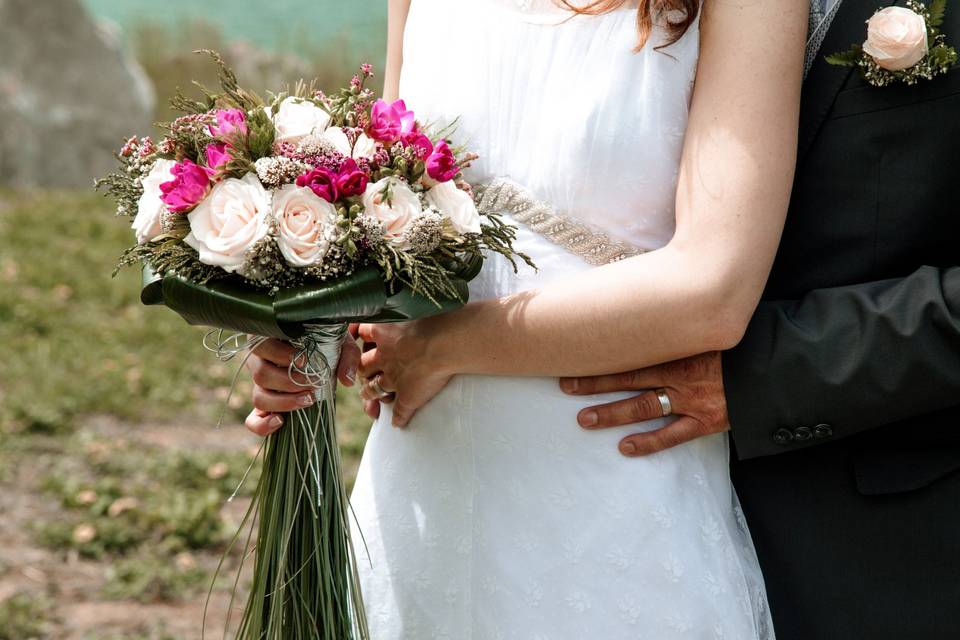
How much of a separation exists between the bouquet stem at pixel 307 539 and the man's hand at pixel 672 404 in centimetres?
50

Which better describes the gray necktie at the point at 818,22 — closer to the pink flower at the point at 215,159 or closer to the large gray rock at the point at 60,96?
the pink flower at the point at 215,159

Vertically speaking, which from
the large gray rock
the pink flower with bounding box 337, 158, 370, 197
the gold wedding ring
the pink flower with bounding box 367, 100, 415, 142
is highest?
the large gray rock

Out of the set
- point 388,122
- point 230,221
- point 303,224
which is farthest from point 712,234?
point 230,221

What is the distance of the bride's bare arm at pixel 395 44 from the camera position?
2459mm

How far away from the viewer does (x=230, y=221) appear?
1.73 metres

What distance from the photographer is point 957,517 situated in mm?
2025

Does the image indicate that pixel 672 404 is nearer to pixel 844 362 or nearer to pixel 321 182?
pixel 844 362

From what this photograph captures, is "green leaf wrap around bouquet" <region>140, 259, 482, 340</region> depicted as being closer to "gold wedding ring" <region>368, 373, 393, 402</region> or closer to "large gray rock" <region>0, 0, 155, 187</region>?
"gold wedding ring" <region>368, 373, 393, 402</region>

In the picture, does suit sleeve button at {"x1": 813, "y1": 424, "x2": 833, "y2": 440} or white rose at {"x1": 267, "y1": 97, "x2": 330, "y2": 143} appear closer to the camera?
white rose at {"x1": 267, "y1": 97, "x2": 330, "y2": 143}

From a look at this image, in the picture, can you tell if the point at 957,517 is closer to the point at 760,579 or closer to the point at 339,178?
the point at 760,579

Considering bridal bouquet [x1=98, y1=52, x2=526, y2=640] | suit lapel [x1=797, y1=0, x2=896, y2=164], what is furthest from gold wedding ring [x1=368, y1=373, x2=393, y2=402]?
suit lapel [x1=797, y1=0, x2=896, y2=164]

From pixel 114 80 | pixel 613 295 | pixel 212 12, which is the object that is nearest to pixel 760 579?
pixel 613 295

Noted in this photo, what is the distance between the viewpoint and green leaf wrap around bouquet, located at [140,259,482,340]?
1.74 metres

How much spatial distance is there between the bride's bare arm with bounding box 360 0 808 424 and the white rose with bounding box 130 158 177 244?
2.21 feet
